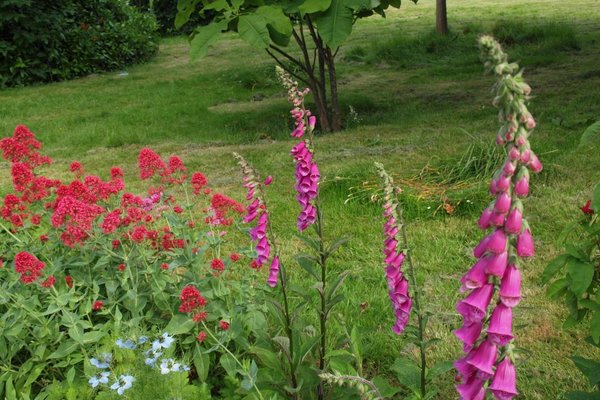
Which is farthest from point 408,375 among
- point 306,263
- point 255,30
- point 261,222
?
point 255,30

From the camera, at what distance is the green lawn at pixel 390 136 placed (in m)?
A: 3.32

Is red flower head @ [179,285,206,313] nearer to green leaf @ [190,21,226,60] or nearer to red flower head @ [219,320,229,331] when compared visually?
red flower head @ [219,320,229,331]

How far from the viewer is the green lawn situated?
131 inches

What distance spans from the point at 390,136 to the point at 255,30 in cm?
227

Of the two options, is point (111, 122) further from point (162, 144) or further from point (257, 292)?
point (257, 292)

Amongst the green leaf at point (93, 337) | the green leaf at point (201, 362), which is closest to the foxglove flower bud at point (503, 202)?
the green leaf at point (201, 362)

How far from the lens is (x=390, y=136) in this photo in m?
6.78

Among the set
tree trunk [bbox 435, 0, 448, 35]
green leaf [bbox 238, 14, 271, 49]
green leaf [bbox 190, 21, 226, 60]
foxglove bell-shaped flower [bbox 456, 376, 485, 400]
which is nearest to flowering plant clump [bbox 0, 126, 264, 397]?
foxglove bell-shaped flower [bbox 456, 376, 485, 400]

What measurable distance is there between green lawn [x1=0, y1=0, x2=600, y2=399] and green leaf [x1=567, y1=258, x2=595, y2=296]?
11.0 inches

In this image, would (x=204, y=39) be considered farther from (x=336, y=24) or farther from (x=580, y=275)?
(x=580, y=275)

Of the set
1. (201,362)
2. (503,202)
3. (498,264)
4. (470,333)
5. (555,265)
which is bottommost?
(201,362)

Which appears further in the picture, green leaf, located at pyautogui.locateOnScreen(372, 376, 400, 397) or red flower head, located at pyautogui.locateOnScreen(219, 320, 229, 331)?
red flower head, located at pyautogui.locateOnScreen(219, 320, 229, 331)

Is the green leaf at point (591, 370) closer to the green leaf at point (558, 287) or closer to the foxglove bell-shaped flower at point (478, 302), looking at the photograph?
the green leaf at point (558, 287)

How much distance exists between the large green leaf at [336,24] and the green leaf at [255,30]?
0.50 meters
